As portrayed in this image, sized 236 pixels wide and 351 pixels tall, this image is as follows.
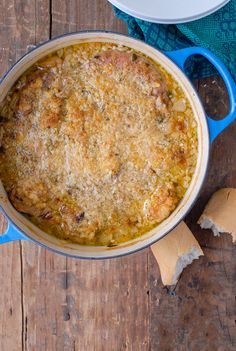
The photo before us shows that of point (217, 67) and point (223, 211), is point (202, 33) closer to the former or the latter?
point (217, 67)

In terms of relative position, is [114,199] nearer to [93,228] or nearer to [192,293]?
[93,228]

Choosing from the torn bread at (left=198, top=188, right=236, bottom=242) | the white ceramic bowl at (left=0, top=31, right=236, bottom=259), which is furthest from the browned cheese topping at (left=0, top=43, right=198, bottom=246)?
the torn bread at (left=198, top=188, right=236, bottom=242)

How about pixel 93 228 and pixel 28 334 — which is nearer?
pixel 93 228

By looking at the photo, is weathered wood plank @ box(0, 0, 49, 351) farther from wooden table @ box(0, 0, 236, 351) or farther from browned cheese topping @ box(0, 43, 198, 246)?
browned cheese topping @ box(0, 43, 198, 246)

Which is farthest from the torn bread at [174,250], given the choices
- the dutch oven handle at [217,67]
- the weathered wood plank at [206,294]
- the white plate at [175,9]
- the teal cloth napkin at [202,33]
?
the white plate at [175,9]

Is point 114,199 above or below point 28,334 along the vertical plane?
above

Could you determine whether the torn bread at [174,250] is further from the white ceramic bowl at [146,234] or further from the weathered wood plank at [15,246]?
the weathered wood plank at [15,246]

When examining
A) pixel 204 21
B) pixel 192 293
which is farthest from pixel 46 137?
pixel 192 293
